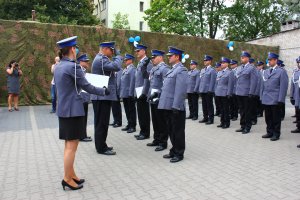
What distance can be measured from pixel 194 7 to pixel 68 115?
2908cm

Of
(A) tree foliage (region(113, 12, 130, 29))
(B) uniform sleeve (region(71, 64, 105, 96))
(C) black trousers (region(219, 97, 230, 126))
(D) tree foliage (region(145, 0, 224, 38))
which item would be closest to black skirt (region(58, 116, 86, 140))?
(B) uniform sleeve (region(71, 64, 105, 96))

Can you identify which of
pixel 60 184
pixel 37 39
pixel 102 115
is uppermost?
pixel 37 39

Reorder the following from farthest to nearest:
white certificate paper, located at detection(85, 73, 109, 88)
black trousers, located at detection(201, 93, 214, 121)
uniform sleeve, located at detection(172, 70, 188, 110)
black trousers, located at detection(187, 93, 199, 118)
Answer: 1. black trousers, located at detection(187, 93, 199, 118)
2. black trousers, located at detection(201, 93, 214, 121)
3. uniform sleeve, located at detection(172, 70, 188, 110)
4. white certificate paper, located at detection(85, 73, 109, 88)

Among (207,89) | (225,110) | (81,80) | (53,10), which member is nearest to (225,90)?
(225,110)

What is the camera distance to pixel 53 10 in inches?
1030

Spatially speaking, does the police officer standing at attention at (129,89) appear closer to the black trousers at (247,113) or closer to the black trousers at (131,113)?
the black trousers at (131,113)

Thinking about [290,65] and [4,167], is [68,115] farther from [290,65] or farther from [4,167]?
[290,65]

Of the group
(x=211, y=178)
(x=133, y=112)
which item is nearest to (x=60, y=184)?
(x=211, y=178)

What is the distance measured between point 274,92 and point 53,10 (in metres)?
22.8

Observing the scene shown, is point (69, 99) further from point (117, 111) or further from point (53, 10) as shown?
point (53, 10)

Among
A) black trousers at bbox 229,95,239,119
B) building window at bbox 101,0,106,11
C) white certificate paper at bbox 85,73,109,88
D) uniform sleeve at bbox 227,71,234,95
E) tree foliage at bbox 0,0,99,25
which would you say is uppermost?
building window at bbox 101,0,106,11

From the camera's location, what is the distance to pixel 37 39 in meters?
12.2

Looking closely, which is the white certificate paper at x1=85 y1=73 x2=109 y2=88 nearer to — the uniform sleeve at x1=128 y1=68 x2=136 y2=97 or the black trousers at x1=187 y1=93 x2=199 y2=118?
the uniform sleeve at x1=128 y1=68 x2=136 y2=97

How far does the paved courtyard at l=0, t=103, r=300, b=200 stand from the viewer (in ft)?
13.5
